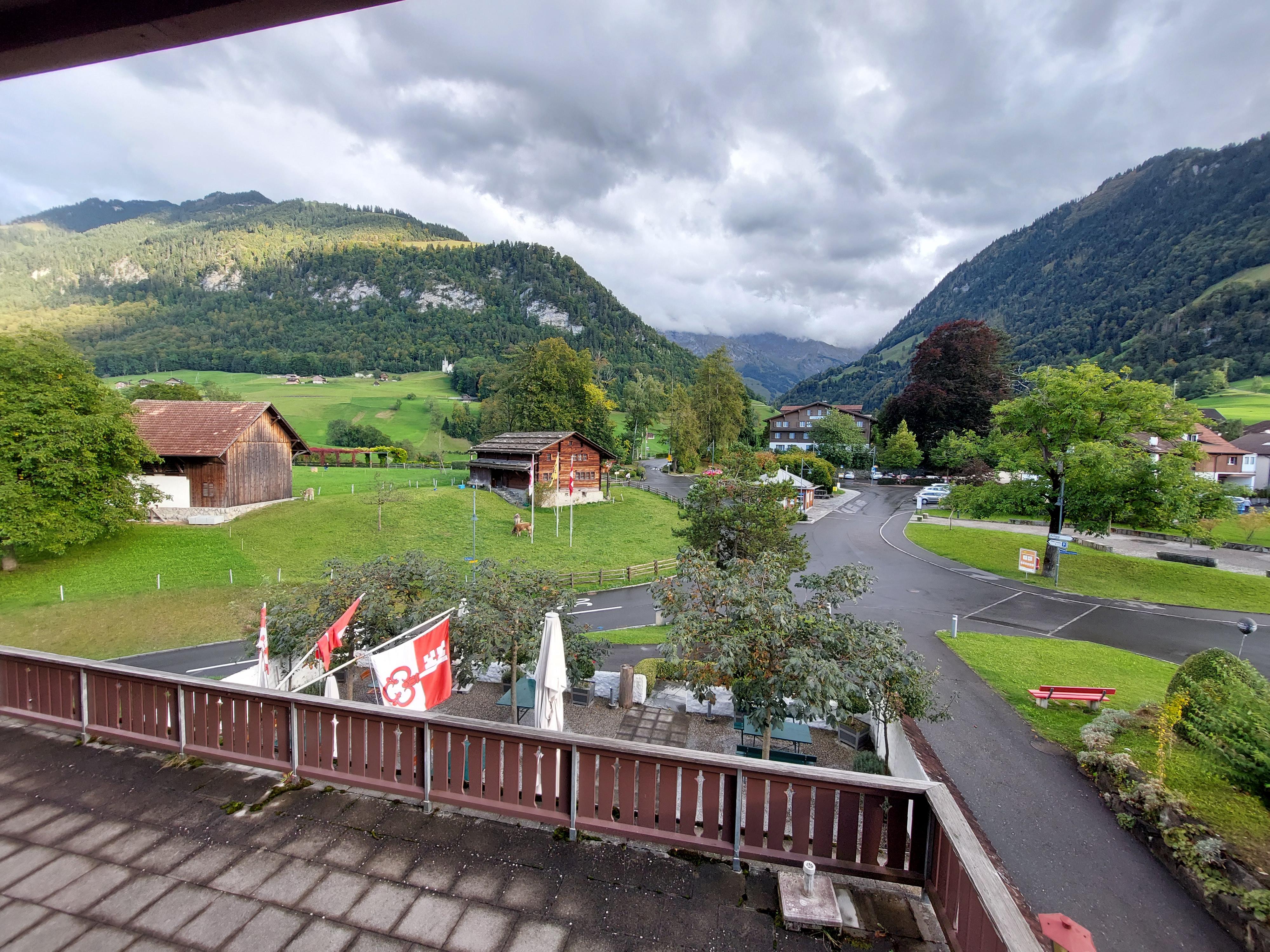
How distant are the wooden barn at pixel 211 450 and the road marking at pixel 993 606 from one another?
34.8 metres

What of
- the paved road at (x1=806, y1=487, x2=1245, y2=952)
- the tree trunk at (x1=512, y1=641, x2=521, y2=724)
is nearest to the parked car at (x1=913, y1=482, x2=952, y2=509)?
the paved road at (x1=806, y1=487, x2=1245, y2=952)

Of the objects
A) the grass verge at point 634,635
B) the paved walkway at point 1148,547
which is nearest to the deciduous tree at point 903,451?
the paved walkway at point 1148,547

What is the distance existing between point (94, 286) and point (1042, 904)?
24528 cm

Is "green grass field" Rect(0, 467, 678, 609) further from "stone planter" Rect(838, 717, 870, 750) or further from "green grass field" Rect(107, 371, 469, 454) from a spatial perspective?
"green grass field" Rect(107, 371, 469, 454)

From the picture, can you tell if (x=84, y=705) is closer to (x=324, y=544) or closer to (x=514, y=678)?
(x=514, y=678)

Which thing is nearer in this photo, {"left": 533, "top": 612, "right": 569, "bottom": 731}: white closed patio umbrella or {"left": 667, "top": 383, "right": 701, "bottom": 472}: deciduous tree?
{"left": 533, "top": 612, "right": 569, "bottom": 731}: white closed patio umbrella

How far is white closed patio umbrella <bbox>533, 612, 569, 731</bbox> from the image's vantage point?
21.0 feet

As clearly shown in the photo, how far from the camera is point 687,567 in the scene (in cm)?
920

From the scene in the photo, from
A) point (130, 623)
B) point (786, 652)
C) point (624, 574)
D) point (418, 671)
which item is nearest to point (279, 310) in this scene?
point (130, 623)

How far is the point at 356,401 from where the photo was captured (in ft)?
305

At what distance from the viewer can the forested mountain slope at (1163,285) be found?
313 ft

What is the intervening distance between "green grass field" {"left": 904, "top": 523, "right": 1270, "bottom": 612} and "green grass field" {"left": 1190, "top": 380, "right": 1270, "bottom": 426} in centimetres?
5527

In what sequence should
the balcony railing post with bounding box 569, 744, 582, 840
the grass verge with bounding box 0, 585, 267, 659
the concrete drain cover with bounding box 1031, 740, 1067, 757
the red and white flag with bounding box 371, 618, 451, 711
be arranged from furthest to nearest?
the grass verge with bounding box 0, 585, 267, 659, the concrete drain cover with bounding box 1031, 740, 1067, 757, the red and white flag with bounding box 371, 618, 451, 711, the balcony railing post with bounding box 569, 744, 582, 840

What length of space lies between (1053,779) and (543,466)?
3156cm
